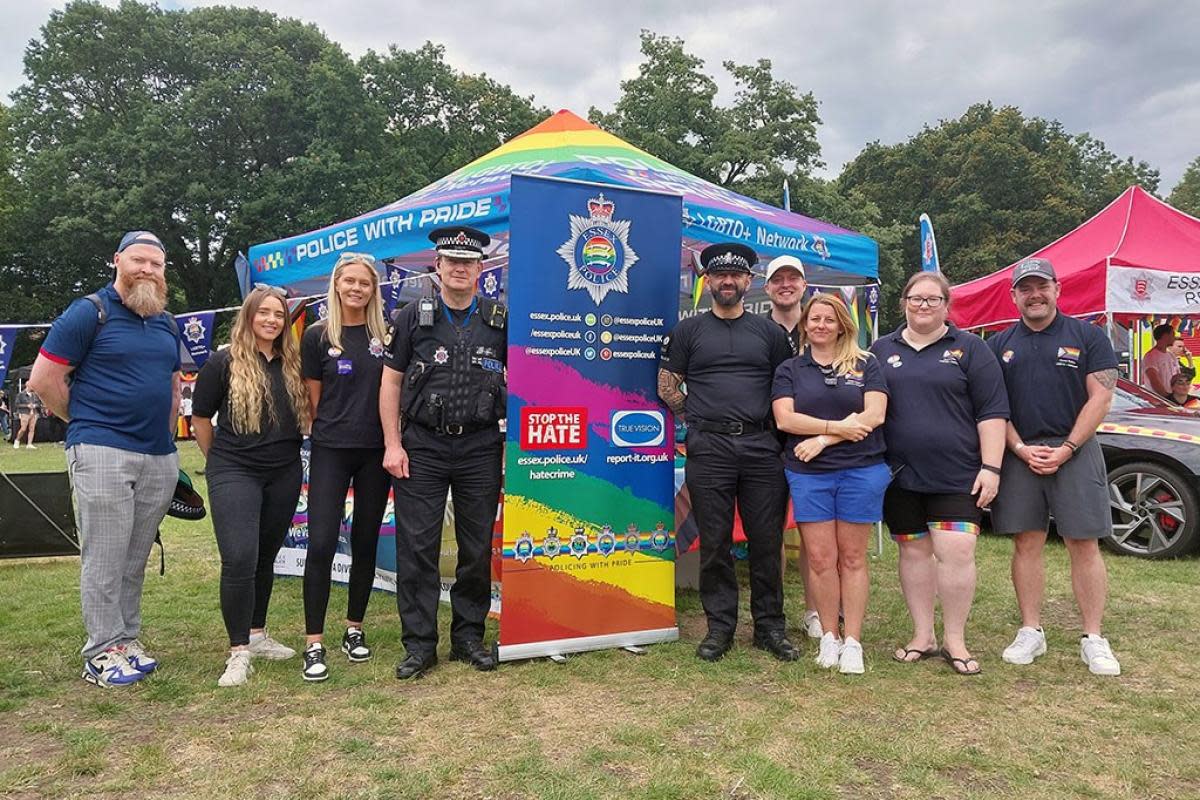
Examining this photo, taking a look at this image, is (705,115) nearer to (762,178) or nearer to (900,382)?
(762,178)

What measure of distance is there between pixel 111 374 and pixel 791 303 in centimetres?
319

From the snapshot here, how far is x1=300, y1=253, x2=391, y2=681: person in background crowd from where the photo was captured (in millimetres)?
3680

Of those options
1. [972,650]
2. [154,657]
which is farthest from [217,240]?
[972,650]

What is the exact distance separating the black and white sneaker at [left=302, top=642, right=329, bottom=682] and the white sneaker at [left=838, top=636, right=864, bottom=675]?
90.3 inches

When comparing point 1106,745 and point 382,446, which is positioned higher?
point 382,446

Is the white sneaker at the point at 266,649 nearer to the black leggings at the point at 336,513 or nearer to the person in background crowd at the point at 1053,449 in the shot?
the black leggings at the point at 336,513

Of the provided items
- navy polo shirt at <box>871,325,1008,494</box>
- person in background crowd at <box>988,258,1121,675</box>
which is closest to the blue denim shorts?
navy polo shirt at <box>871,325,1008,494</box>

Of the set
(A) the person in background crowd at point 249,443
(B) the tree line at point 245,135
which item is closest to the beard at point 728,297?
(A) the person in background crowd at point 249,443

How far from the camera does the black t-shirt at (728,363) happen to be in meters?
3.82

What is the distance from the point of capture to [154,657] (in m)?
3.89

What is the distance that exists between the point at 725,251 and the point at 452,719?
2.36 metres

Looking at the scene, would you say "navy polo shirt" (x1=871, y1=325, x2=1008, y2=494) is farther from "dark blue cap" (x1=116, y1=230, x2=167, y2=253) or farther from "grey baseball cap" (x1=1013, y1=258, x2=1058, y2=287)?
"dark blue cap" (x1=116, y1=230, x2=167, y2=253)

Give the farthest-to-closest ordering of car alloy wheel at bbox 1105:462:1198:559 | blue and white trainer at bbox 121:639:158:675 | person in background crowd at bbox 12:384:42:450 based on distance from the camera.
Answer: person in background crowd at bbox 12:384:42:450, car alloy wheel at bbox 1105:462:1198:559, blue and white trainer at bbox 121:639:158:675

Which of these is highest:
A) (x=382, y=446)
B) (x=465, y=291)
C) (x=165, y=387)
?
(x=465, y=291)
